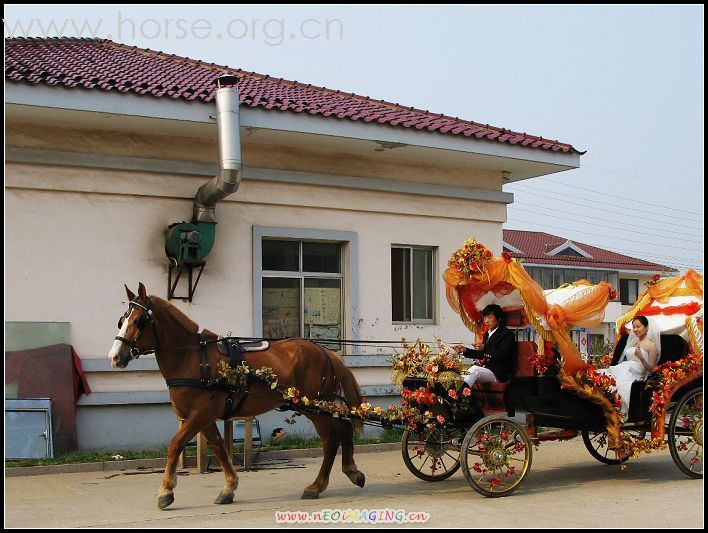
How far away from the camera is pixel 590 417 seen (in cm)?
1008

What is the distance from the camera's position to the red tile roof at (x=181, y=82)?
467 inches

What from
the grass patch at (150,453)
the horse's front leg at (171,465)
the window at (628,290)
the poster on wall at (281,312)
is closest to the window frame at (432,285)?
the poster on wall at (281,312)

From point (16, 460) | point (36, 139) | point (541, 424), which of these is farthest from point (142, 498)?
point (36, 139)

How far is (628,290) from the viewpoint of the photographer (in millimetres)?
51688

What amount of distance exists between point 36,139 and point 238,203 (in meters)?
2.84

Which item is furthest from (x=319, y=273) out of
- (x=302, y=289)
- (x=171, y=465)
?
(x=171, y=465)

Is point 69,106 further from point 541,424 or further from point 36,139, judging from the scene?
point 541,424

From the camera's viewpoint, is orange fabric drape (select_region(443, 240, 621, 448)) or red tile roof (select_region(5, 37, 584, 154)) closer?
orange fabric drape (select_region(443, 240, 621, 448))

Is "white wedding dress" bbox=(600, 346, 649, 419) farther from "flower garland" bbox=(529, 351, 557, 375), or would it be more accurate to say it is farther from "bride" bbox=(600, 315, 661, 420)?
"flower garland" bbox=(529, 351, 557, 375)

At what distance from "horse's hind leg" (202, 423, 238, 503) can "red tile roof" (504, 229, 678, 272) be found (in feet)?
124

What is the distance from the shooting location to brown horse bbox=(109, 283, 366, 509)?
8.75 m

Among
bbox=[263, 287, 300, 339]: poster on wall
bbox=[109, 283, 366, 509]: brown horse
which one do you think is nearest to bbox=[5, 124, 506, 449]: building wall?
bbox=[263, 287, 300, 339]: poster on wall

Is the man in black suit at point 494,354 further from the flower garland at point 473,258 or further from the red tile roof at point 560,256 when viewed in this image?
the red tile roof at point 560,256

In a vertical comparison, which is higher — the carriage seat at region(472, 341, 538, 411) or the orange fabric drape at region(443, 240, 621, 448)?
the orange fabric drape at region(443, 240, 621, 448)
